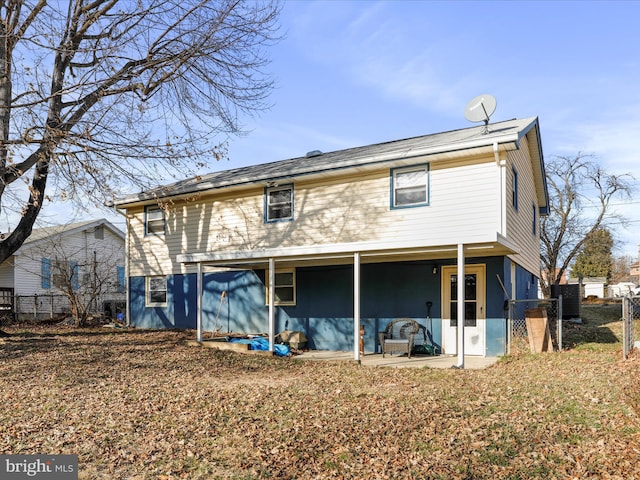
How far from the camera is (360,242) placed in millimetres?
10242

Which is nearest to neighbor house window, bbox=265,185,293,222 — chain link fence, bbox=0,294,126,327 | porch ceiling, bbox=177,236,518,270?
porch ceiling, bbox=177,236,518,270

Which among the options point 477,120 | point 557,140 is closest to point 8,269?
point 477,120

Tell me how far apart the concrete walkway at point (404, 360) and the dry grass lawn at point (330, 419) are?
0.70 metres

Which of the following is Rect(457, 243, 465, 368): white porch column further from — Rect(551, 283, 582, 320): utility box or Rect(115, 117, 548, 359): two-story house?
Rect(551, 283, 582, 320): utility box

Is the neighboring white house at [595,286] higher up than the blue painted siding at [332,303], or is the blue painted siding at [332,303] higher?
the blue painted siding at [332,303]

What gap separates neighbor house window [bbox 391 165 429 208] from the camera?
11.3 m

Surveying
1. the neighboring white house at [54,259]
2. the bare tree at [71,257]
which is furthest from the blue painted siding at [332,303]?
the neighboring white house at [54,259]

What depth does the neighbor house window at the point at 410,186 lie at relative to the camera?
1134 cm

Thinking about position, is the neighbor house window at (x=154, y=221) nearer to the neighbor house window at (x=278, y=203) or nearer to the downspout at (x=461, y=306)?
the neighbor house window at (x=278, y=203)

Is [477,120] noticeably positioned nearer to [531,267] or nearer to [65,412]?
[531,267]

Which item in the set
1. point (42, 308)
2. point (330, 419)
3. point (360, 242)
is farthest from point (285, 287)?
point (42, 308)

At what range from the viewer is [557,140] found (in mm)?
28531

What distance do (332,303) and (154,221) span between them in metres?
6.97

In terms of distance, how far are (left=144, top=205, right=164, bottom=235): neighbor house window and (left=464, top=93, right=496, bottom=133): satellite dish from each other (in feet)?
32.7
